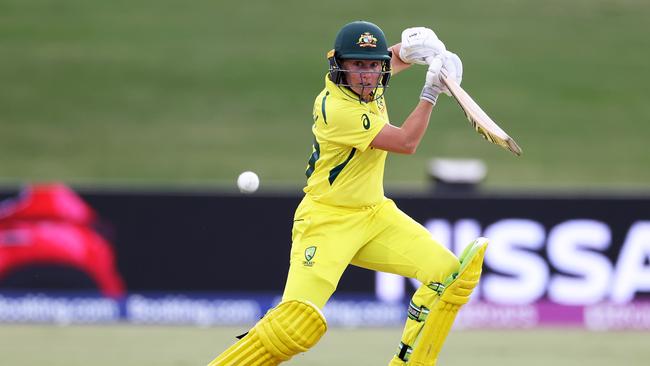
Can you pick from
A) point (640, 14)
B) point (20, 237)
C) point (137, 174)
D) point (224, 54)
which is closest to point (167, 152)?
point (137, 174)

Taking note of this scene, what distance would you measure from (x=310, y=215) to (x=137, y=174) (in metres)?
7.29

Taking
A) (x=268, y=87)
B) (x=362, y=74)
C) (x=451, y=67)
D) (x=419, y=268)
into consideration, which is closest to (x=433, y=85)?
(x=451, y=67)

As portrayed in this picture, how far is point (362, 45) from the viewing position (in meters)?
5.12

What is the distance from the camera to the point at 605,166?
12.7 m

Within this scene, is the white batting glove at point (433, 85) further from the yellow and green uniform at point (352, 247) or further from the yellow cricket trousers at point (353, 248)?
the yellow cricket trousers at point (353, 248)

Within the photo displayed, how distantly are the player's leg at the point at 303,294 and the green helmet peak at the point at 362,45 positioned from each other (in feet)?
2.40

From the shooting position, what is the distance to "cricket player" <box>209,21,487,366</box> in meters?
5.00

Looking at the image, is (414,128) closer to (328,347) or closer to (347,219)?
(347,219)

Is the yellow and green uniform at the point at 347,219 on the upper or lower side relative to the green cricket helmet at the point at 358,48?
lower

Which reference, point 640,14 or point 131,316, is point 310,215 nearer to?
point 131,316

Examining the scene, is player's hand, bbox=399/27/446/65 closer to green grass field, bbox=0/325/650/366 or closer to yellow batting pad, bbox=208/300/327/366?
yellow batting pad, bbox=208/300/327/366

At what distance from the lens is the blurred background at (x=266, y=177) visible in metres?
8.28

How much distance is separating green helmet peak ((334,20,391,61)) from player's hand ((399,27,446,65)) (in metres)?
0.26

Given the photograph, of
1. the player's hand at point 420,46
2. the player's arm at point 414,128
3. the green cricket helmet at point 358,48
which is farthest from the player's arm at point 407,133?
the player's hand at point 420,46
